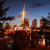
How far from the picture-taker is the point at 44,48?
14.9 ft

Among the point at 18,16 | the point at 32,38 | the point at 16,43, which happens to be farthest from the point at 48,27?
the point at 18,16

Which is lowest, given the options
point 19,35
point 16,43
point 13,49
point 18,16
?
point 13,49

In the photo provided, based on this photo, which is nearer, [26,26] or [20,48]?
[20,48]

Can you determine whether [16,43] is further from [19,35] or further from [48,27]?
[48,27]

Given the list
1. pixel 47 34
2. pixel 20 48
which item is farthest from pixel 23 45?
pixel 47 34

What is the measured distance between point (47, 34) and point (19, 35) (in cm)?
216

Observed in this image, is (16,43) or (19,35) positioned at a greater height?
(19,35)

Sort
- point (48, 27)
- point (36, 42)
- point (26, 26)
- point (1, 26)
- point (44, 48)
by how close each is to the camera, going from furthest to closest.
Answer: point (26, 26) → point (1, 26) → point (48, 27) → point (36, 42) → point (44, 48)

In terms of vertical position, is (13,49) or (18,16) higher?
(18,16)

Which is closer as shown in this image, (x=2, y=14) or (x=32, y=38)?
(x=32, y=38)

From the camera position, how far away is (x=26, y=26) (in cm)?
880

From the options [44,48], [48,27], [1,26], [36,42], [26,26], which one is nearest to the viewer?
[44,48]

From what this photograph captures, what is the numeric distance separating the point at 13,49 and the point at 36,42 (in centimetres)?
120

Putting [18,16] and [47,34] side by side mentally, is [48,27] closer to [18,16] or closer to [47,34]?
[47,34]
